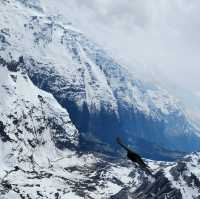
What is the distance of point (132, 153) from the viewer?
265 ft

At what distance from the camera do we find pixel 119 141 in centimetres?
7900

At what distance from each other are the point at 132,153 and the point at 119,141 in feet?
10.5
